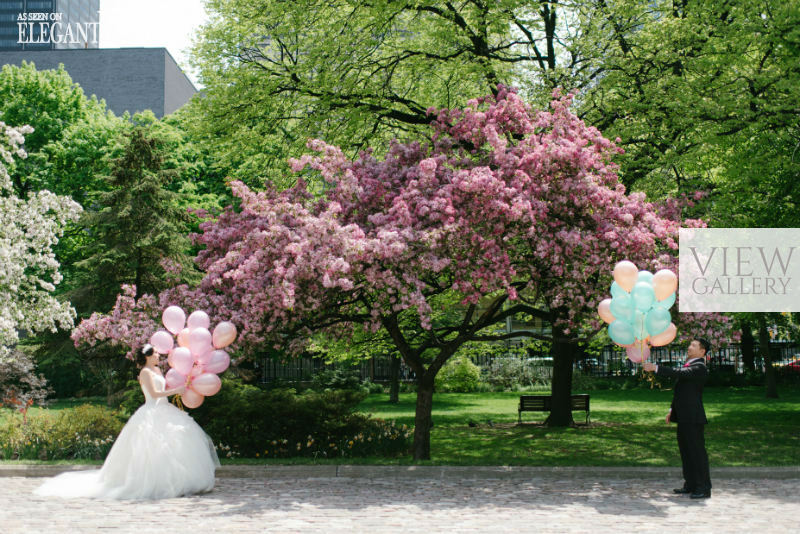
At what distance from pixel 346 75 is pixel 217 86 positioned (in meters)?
3.93

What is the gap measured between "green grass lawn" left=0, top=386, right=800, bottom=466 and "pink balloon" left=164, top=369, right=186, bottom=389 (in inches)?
90.3

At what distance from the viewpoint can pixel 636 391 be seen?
3512cm

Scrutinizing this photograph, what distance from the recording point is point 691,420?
34.3 ft

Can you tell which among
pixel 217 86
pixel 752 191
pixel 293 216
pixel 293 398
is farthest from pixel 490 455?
pixel 217 86

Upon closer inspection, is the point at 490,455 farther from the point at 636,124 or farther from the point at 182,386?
the point at 636,124

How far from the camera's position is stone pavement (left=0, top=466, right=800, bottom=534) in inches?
335

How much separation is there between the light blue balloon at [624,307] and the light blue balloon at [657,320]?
9.2 inches

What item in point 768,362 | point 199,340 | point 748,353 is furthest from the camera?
point 748,353

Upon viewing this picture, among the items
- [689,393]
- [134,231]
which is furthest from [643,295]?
[134,231]

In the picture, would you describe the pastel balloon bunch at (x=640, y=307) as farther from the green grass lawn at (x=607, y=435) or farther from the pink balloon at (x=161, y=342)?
the pink balloon at (x=161, y=342)

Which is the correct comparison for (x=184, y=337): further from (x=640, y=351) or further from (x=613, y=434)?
(x=613, y=434)

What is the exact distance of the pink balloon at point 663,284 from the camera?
1008 centimetres

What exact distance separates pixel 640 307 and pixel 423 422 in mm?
5063

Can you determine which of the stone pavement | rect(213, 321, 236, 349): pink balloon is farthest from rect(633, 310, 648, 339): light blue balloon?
rect(213, 321, 236, 349): pink balloon
